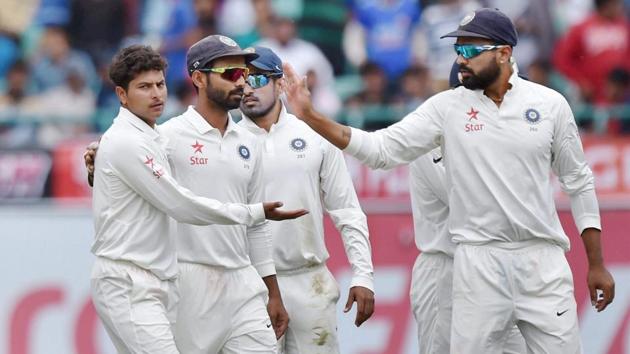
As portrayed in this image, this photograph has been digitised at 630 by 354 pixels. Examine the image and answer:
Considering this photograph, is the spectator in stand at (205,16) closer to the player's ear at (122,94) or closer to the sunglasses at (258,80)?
the sunglasses at (258,80)

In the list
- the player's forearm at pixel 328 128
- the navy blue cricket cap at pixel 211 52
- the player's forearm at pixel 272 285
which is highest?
the navy blue cricket cap at pixel 211 52

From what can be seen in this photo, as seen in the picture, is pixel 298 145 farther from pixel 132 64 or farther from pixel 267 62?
pixel 132 64

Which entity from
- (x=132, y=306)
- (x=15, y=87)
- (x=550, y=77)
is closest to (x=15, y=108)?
(x=15, y=87)

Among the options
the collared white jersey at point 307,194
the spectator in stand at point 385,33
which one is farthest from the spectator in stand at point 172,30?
the collared white jersey at point 307,194

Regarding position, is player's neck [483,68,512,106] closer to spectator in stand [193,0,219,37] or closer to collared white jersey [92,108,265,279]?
collared white jersey [92,108,265,279]

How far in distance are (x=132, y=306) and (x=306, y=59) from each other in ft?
25.8

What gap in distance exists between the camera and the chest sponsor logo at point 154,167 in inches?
283

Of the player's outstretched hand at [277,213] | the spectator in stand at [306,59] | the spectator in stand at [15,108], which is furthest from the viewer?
the spectator in stand at [306,59]

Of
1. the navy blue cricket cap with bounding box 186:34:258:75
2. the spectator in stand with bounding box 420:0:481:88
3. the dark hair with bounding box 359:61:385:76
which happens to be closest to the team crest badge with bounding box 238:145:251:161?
the navy blue cricket cap with bounding box 186:34:258:75

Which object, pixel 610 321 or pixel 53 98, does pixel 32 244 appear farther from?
pixel 53 98

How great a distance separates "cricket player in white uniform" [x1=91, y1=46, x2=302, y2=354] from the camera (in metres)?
7.19

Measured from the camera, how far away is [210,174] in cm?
771

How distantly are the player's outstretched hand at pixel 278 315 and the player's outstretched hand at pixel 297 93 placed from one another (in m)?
1.32

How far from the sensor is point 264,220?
7.53 metres
